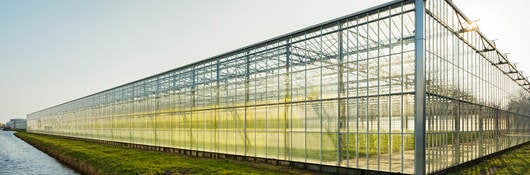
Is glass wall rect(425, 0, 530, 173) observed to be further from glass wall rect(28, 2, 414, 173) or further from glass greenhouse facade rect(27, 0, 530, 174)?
glass wall rect(28, 2, 414, 173)

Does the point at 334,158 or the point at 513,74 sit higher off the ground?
the point at 513,74

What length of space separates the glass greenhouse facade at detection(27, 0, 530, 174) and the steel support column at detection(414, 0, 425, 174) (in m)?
0.05

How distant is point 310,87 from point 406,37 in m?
6.68

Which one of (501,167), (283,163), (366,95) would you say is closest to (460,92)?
(501,167)

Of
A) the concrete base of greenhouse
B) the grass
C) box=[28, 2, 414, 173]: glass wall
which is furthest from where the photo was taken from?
the grass

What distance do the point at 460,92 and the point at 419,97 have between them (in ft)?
22.1

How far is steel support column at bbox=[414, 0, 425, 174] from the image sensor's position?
1742cm

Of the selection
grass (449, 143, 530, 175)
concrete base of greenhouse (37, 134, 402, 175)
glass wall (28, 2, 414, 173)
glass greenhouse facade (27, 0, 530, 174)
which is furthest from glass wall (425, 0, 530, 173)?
concrete base of greenhouse (37, 134, 402, 175)

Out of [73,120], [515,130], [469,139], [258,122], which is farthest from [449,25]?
[73,120]

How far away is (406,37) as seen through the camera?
60.4ft

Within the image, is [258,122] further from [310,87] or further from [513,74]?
[513,74]

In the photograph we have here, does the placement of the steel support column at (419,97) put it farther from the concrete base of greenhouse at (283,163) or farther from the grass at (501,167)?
the grass at (501,167)

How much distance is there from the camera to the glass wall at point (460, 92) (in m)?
18.8

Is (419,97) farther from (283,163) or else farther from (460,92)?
(283,163)
